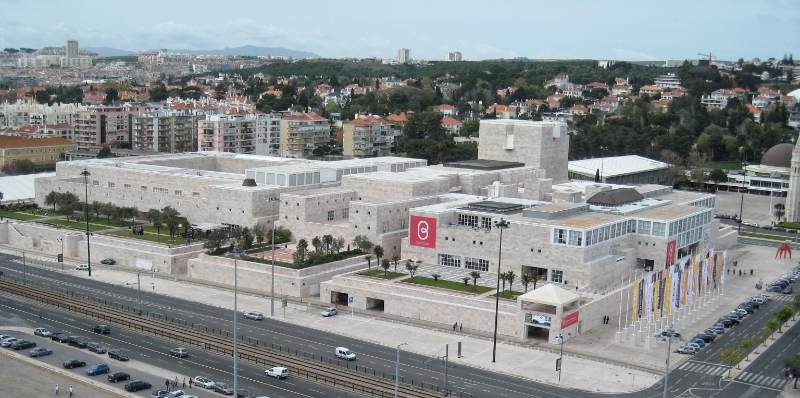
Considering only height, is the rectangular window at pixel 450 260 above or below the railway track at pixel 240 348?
above

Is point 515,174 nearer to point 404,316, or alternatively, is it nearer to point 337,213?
point 337,213

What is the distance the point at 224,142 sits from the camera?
14738cm

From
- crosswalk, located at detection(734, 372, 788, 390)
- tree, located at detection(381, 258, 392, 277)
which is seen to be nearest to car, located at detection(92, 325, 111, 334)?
tree, located at detection(381, 258, 392, 277)

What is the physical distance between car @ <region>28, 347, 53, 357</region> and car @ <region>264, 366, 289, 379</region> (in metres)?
14.5

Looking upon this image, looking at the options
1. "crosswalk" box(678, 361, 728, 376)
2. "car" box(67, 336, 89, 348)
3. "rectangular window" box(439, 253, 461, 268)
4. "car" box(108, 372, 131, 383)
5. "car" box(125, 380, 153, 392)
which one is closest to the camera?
"car" box(125, 380, 153, 392)

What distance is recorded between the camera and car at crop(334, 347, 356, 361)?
2237 inches

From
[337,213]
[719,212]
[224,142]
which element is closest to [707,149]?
[719,212]

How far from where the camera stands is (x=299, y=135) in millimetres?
158625

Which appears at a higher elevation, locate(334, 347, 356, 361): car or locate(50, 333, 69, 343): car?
locate(334, 347, 356, 361): car

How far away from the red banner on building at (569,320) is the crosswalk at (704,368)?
8.34 m

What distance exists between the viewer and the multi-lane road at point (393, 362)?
52.2 meters

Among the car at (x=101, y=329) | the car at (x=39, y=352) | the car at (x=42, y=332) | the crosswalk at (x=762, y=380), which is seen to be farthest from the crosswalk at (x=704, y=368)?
the car at (x=42, y=332)

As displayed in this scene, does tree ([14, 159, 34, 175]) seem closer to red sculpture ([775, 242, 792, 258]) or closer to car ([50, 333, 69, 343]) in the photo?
car ([50, 333, 69, 343])

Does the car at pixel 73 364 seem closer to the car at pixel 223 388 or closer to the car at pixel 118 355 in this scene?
the car at pixel 118 355
